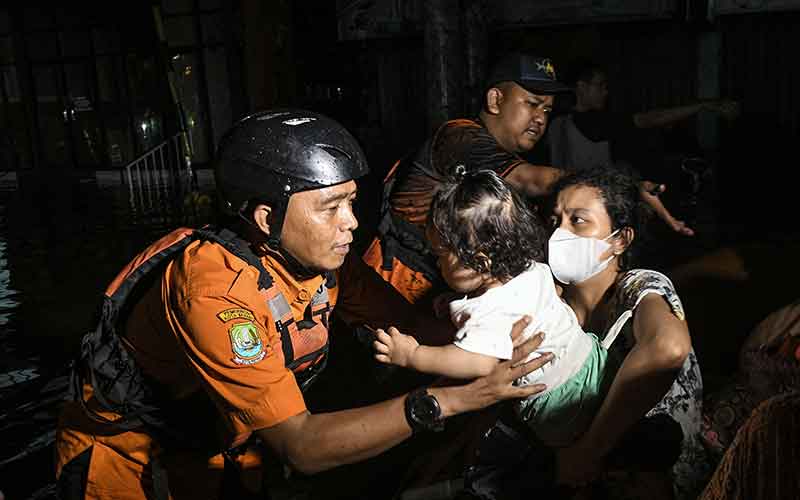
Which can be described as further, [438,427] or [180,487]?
[180,487]

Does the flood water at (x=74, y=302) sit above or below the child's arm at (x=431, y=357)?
below

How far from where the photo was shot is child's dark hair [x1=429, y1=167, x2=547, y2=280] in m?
2.74

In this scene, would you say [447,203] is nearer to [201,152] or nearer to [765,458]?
[765,458]

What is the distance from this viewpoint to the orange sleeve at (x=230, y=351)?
89.6 inches

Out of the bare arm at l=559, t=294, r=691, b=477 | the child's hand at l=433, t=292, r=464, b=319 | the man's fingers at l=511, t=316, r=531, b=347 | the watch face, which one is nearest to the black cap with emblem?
the child's hand at l=433, t=292, r=464, b=319

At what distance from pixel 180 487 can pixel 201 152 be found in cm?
1552

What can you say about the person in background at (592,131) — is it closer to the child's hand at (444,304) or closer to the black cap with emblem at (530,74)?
the black cap with emblem at (530,74)

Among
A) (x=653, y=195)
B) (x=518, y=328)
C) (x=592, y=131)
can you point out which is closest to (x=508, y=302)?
(x=518, y=328)

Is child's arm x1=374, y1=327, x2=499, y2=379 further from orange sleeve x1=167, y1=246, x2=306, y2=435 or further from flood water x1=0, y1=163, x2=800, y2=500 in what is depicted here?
flood water x1=0, y1=163, x2=800, y2=500

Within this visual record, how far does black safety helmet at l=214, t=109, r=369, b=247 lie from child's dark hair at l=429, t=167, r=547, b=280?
0.39 m

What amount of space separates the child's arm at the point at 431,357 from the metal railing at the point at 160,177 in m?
12.4

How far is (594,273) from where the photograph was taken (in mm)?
3125

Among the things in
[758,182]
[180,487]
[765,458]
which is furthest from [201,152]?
[765,458]

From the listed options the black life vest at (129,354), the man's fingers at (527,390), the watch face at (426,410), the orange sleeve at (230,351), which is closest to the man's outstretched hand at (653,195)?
the man's fingers at (527,390)
